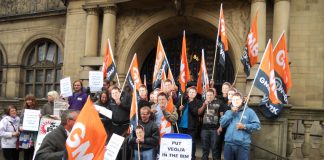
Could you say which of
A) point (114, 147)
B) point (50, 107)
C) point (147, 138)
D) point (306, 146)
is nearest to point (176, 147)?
point (147, 138)

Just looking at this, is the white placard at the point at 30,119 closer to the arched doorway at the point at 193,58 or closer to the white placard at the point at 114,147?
the white placard at the point at 114,147

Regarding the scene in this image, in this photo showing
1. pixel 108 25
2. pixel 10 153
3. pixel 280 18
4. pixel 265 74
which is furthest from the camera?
pixel 108 25

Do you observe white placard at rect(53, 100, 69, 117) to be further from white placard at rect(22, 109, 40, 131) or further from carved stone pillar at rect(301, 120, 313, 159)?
carved stone pillar at rect(301, 120, 313, 159)

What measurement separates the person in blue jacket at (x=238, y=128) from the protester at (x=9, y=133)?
4.73 meters

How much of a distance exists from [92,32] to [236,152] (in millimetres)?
8710

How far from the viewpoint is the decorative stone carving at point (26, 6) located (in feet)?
57.4

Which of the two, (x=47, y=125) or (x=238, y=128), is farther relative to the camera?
(x=47, y=125)

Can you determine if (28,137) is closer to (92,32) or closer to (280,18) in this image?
(92,32)

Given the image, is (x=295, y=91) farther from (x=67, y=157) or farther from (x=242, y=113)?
(x=67, y=157)

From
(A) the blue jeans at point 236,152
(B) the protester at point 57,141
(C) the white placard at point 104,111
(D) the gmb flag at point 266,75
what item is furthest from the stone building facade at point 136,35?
(B) the protester at point 57,141

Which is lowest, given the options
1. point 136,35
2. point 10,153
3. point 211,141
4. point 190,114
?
point 10,153

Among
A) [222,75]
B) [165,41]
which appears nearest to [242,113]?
[222,75]

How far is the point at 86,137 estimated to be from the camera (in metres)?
4.76

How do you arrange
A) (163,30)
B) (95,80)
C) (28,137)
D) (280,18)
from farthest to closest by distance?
1. (163,30)
2. (280,18)
3. (95,80)
4. (28,137)
